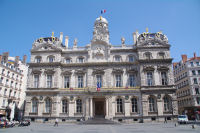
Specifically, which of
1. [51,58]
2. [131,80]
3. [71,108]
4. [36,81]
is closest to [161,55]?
[131,80]

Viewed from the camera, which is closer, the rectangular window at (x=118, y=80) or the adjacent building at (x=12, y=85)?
the rectangular window at (x=118, y=80)

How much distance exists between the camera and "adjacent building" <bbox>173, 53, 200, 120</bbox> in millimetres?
53375

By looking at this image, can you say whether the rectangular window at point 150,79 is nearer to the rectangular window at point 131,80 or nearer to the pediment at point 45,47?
the rectangular window at point 131,80

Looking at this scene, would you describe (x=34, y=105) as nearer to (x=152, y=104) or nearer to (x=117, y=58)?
(x=117, y=58)

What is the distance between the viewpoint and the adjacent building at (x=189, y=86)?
53.4 metres

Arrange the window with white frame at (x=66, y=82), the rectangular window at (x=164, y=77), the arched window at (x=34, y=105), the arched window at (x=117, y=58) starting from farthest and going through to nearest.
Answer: the arched window at (x=117, y=58), the window with white frame at (x=66, y=82), the arched window at (x=34, y=105), the rectangular window at (x=164, y=77)

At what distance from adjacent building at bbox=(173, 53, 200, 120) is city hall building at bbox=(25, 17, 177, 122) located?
55.9ft

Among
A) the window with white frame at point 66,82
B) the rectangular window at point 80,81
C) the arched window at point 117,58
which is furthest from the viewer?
the arched window at point 117,58

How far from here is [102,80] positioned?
43219 mm

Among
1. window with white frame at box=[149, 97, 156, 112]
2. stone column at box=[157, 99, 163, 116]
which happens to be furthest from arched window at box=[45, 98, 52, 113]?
stone column at box=[157, 99, 163, 116]

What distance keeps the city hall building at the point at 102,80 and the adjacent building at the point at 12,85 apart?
1138 centimetres

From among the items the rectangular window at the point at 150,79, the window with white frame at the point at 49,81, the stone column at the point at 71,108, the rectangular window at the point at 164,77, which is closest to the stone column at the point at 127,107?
the rectangular window at the point at 150,79

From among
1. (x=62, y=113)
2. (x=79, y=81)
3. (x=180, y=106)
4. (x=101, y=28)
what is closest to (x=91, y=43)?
(x=101, y=28)

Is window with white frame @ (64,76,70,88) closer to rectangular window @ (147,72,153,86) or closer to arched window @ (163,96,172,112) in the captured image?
rectangular window @ (147,72,153,86)
